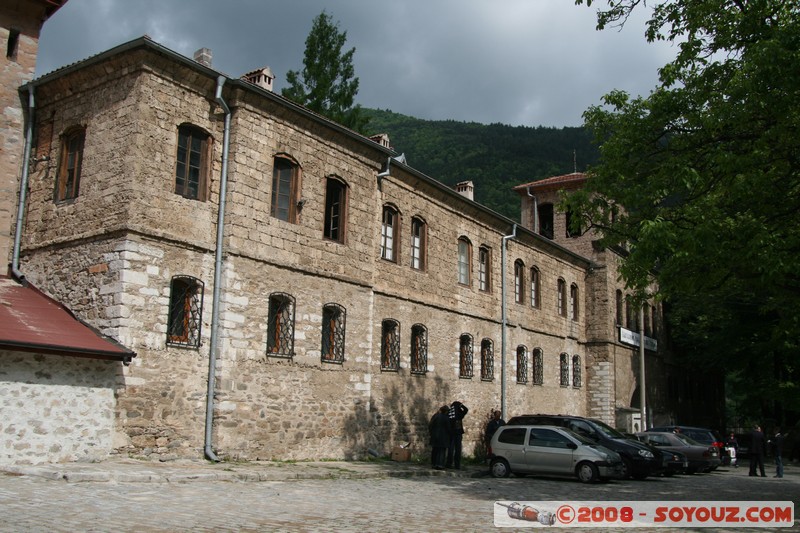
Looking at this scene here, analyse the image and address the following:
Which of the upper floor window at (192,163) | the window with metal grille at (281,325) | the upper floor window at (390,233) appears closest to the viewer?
the upper floor window at (192,163)

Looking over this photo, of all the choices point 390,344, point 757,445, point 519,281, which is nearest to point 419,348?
point 390,344

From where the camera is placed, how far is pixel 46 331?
13.7 meters

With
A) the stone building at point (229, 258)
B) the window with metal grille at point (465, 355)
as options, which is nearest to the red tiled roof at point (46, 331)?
the stone building at point (229, 258)

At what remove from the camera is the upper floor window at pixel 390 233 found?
21.4m

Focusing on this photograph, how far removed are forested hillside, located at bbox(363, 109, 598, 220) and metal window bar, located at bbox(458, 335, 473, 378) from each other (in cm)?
3526

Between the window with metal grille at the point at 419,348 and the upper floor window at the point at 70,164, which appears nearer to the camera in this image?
the upper floor window at the point at 70,164

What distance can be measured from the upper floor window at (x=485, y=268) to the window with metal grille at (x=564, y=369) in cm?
651

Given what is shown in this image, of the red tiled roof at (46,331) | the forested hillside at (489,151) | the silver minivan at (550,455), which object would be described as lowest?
the silver minivan at (550,455)

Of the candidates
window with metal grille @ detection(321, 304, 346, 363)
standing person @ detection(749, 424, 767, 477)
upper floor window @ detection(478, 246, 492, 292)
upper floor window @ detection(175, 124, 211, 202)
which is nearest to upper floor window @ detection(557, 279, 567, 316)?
upper floor window @ detection(478, 246, 492, 292)

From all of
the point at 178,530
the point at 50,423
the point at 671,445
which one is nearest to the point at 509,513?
the point at 178,530

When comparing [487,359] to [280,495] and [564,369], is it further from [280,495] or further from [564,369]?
[280,495]

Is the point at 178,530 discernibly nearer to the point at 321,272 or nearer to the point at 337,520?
the point at 337,520

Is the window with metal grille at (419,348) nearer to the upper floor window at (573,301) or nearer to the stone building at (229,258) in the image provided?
the stone building at (229,258)

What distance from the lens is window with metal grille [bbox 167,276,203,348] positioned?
1537cm
